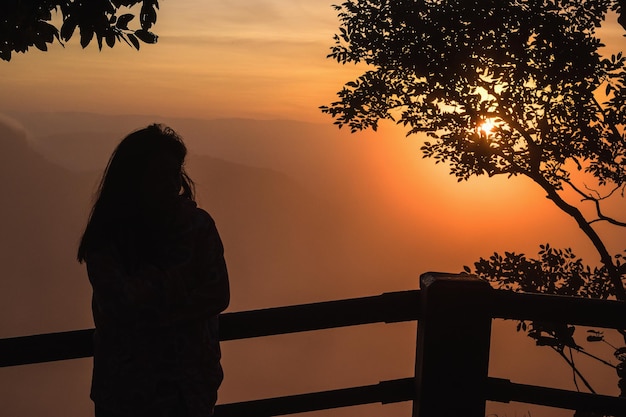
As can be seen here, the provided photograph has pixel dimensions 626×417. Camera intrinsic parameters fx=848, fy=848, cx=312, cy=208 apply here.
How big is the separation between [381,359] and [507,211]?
1686 inches

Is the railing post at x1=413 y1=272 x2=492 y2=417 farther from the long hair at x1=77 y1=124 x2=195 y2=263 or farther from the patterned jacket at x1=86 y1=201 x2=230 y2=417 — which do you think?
the long hair at x1=77 y1=124 x2=195 y2=263

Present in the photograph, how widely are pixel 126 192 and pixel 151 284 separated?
306 millimetres

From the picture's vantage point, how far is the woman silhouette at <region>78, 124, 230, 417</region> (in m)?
2.56

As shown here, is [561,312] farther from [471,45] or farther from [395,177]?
[395,177]

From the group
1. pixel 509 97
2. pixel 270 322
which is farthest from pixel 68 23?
pixel 509 97

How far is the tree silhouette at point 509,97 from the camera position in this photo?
10828mm

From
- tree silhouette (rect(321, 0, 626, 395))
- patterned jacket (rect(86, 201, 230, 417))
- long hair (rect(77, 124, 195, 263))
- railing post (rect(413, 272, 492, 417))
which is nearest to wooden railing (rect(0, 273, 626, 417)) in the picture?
railing post (rect(413, 272, 492, 417))

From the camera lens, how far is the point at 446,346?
11.8ft

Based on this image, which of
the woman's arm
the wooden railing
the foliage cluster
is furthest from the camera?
the foliage cluster

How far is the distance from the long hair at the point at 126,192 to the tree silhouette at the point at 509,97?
8581mm

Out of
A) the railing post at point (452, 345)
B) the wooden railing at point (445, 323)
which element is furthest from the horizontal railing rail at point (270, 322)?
the railing post at point (452, 345)

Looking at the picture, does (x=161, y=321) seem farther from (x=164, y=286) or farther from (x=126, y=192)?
(x=126, y=192)

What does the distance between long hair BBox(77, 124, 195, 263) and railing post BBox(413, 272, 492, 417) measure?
1325 mm

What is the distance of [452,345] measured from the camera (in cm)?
359
